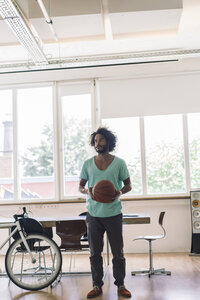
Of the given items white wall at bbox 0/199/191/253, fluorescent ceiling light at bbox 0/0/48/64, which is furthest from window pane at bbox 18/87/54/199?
white wall at bbox 0/199/191/253

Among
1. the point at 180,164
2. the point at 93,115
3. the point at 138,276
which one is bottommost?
the point at 138,276

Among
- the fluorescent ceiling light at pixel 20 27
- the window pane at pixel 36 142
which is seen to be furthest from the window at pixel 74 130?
the fluorescent ceiling light at pixel 20 27

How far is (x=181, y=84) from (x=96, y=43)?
1738 mm

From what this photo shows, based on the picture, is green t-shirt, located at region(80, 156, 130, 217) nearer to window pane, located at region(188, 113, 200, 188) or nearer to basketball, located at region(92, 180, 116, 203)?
basketball, located at region(92, 180, 116, 203)

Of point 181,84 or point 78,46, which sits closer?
point 78,46

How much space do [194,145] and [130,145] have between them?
3.73 feet

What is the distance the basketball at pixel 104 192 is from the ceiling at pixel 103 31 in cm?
215

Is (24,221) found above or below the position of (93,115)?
below

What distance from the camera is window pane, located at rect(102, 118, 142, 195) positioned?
685 cm

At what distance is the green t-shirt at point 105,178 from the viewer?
354 cm

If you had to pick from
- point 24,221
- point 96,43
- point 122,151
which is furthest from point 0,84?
point 24,221

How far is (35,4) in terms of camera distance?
484cm

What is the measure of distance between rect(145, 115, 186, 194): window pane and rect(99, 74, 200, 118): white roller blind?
225 mm

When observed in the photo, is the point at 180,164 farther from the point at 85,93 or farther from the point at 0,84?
the point at 0,84
